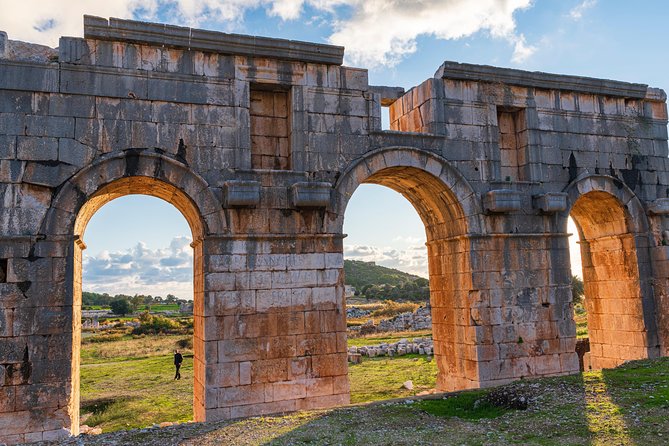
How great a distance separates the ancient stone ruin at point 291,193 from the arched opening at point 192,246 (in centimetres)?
6

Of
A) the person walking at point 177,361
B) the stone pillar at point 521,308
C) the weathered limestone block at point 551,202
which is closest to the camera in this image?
the stone pillar at point 521,308

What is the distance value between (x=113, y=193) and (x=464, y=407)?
22.0 feet

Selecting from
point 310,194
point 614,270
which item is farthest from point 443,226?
point 614,270

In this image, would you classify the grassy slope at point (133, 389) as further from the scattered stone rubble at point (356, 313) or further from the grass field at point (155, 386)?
the scattered stone rubble at point (356, 313)

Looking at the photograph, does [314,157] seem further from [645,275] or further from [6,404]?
[645,275]

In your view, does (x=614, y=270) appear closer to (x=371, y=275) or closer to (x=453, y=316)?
(x=453, y=316)

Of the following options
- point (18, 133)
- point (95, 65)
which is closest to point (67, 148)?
point (18, 133)

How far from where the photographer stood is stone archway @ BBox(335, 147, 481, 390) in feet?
32.2

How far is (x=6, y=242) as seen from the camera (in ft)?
25.7

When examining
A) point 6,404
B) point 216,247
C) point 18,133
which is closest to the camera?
point 6,404

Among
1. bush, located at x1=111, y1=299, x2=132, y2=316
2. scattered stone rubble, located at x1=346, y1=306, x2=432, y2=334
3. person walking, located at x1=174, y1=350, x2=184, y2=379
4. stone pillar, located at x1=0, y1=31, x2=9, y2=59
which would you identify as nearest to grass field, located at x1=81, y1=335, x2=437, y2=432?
person walking, located at x1=174, y1=350, x2=184, y2=379

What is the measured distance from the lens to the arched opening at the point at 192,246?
8266mm

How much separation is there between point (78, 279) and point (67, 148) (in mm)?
2109

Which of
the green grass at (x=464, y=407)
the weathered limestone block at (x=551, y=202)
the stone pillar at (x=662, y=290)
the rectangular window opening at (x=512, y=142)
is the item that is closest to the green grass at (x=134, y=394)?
the green grass at (x=464, y=407)
